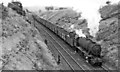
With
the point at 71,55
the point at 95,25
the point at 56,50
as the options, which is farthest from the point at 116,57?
the point at 95,25

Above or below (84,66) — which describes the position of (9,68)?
above

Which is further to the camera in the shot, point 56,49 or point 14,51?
point 56,49

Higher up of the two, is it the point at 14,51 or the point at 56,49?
the point at 14,51

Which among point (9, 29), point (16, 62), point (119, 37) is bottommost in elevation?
point (119, 37)

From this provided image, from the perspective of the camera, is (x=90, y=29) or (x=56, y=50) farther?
(x=90, y=29)

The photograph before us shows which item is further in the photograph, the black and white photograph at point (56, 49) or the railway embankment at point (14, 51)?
the black and white photograph at point (56, 49)

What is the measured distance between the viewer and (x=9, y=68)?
12.4 m

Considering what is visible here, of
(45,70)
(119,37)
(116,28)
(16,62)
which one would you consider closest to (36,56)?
(45,70)

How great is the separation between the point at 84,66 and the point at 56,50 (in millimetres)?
7679

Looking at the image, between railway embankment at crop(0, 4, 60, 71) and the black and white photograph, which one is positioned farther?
the black and white photograph

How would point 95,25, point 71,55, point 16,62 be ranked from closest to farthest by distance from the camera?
point 16,62 < point 71,55 < point 95,25

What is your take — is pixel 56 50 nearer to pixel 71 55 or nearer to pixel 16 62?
pixel 71 55

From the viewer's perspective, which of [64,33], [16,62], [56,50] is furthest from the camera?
[64,33]

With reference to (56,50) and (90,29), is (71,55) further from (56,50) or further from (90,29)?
(90,29)
